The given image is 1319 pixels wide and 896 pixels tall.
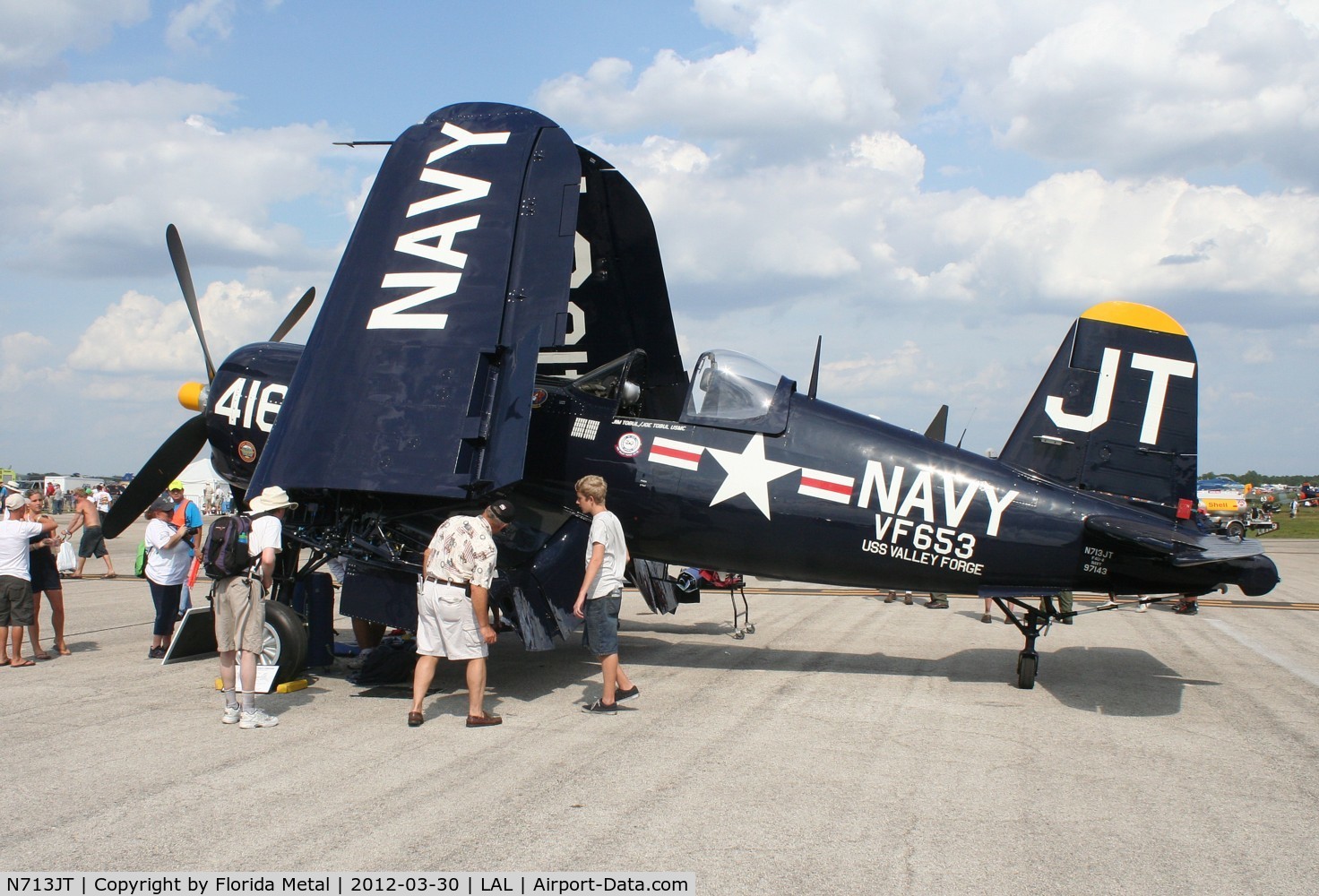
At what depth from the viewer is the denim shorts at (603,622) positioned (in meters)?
6.62

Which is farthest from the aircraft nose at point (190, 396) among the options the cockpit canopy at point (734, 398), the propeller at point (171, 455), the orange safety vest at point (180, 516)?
the cockpit canopy at point (734, 398)

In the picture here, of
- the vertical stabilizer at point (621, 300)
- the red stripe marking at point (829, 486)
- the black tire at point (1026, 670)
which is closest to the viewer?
the black tire at point (1026, 670)

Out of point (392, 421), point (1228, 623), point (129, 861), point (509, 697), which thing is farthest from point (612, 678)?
point (1228, 623)

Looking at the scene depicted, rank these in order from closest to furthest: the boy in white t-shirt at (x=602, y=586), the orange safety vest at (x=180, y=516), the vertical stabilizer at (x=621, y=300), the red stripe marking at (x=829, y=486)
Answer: the boy in white t-shirt at (x=602, y=586)
the red stripe marking at (x=829, y=486)
the orange safety vest at (x=180, y=516)
the vertical stabilizer at (x=621, y=300)

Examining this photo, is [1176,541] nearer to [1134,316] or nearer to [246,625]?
[1134,316]

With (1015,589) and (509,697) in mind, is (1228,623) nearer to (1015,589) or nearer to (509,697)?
(1015,589)

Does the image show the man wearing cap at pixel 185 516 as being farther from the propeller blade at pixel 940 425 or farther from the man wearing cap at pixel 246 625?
the propeller blade at pixel 940 425

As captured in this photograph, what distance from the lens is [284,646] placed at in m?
7.18

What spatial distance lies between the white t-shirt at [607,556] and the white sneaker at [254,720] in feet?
7.56

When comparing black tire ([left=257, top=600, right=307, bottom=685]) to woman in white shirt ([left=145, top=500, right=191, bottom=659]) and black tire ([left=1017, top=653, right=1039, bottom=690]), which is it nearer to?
woman in white shirt ([left=145, top=500, right=191, bottom=659])

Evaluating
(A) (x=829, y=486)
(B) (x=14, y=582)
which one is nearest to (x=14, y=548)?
(B) (x=14, y=582)

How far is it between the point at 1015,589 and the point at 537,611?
4.02 m

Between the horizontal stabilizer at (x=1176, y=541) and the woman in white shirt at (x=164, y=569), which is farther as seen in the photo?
the woman in white shirt at (x=164, y=569)

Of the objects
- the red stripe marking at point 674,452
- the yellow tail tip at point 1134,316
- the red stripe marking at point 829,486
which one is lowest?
the red stripe marking at point 829,486
